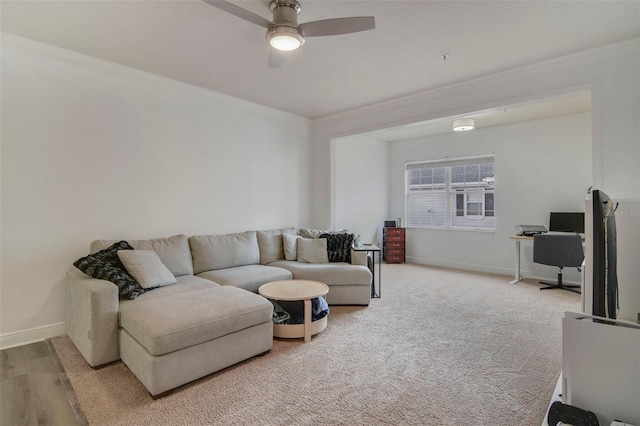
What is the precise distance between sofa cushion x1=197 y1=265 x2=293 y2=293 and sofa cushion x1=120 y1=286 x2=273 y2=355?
0.59 meters

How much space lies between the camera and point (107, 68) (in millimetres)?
3199

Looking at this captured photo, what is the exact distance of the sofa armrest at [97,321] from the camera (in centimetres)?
232

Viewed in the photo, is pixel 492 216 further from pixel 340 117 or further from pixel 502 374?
pixel 502 374

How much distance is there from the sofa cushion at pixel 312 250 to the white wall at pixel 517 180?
316 cm

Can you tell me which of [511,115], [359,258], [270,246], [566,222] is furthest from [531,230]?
[270,246]

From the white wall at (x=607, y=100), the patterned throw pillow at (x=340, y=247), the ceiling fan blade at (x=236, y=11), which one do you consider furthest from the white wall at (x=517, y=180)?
the ceiling fan blade at (x=236, y=11)

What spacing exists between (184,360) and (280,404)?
0.71 meters

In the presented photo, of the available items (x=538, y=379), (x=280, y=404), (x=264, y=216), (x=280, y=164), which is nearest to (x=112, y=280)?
(x=280, y=404)

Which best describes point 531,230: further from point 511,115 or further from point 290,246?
point 290,246

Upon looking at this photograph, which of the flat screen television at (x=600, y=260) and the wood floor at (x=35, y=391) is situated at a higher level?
the flat screen television at (x=600, y=260)

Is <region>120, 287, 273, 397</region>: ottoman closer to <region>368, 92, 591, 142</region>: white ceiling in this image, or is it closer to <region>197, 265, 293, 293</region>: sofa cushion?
<region>197, 265, 293, 293</region>: sofa cushion

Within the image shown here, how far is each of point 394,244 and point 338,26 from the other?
5.05 metres

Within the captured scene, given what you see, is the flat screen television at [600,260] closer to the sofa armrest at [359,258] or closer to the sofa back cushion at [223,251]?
the sofa armrest at [359,258]

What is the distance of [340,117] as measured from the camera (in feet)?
16.7
